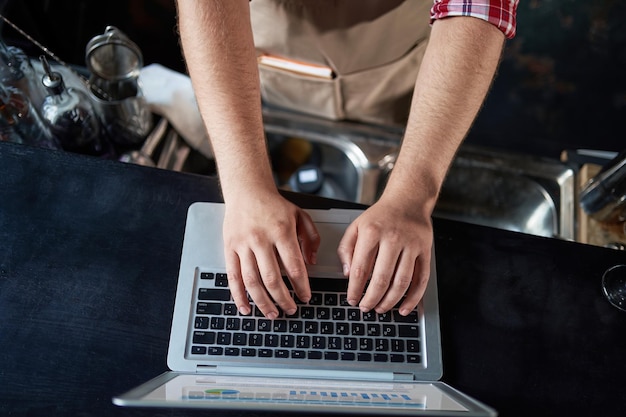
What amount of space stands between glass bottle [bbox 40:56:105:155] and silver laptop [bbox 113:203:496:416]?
13.1 inches

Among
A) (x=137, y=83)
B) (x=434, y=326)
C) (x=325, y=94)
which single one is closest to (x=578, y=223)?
(x=434, y=326)

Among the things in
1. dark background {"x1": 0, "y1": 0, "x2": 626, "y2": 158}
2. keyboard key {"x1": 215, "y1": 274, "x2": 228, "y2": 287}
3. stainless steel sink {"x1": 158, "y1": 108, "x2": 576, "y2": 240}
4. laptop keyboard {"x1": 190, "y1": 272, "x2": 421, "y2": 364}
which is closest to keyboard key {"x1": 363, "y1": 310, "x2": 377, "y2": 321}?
laptop keyboard {"x1": 190, "y1": 272, "x2": 421, "y2": 364}

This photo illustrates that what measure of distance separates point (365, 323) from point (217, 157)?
34cm

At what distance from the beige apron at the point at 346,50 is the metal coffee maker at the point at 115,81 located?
0.25m

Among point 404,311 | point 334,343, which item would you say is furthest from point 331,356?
point 404,311

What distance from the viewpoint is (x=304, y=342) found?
740mm

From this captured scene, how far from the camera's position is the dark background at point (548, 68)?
1557mm

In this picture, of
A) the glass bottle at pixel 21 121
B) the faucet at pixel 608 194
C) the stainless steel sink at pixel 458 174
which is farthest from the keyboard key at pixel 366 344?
the glass bottle at pixel 21 121

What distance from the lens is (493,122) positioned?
5.38ft

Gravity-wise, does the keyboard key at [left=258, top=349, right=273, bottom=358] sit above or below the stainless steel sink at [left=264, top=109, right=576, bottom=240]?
below

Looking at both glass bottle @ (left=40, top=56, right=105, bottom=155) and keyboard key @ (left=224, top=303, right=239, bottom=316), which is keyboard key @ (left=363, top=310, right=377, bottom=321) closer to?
keyboard key @ (left=224, top=303, right=239, bottom=316)

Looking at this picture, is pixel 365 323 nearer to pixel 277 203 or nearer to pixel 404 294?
pixel 404 294

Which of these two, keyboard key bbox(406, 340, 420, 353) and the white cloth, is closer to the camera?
keyboard key bbox(406, 340, 420, 353)

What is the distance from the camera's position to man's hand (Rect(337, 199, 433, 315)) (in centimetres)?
73
